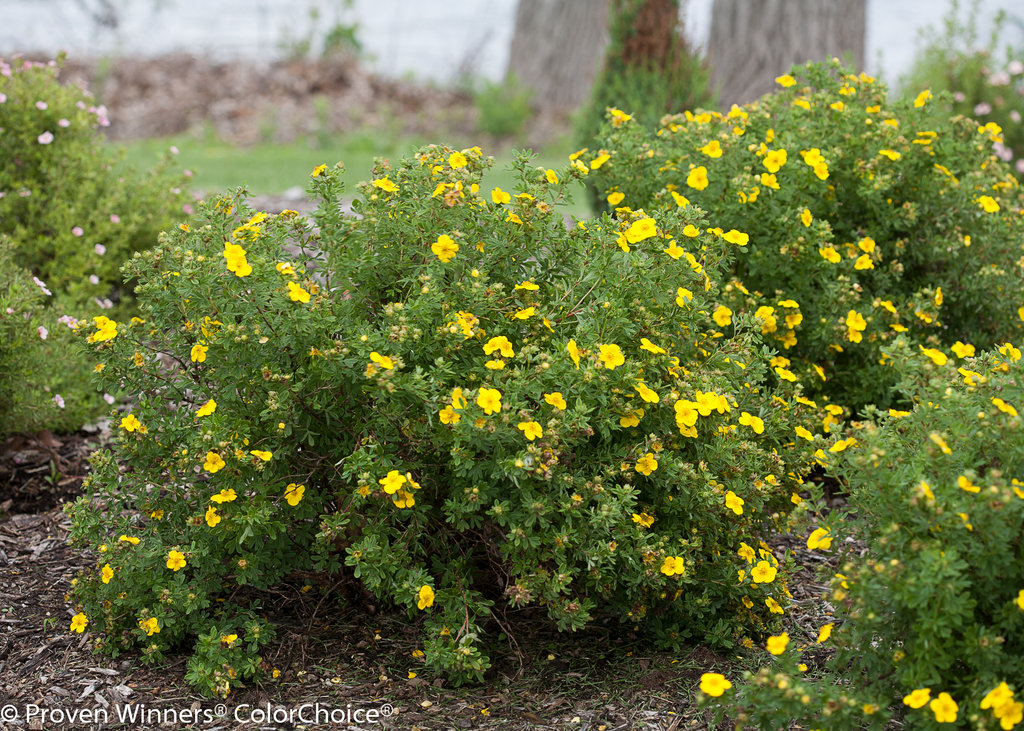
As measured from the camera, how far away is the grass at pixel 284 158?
898 centimetres

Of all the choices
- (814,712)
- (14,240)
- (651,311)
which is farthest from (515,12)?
(814,712)

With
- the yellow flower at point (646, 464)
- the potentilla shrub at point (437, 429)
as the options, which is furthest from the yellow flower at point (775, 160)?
the yellow flower at point (646, 464)

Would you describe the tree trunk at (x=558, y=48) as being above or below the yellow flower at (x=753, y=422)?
above

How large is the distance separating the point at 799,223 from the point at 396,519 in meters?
1.89

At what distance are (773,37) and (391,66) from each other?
272 inches

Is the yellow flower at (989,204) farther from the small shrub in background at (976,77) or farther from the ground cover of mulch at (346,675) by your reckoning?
the small shrub in background at (976,77)

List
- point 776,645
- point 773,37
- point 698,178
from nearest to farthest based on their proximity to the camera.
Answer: point 776,645 < point 698,178 < point 773,37

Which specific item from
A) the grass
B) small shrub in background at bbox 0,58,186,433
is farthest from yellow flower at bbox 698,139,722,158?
the grass

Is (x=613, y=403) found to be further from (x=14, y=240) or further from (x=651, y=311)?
(x=14, y=240)

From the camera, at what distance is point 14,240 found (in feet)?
14.5

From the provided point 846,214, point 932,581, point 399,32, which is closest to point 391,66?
point 399,32

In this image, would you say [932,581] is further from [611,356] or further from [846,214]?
[846,214]

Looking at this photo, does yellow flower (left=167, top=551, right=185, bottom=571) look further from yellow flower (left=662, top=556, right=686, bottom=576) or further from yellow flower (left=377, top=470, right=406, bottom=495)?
yellow flower (left=662, top=556, right=686, bottom=576)

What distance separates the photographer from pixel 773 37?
8.91m
